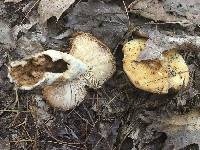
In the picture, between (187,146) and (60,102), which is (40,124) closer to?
(60,102)

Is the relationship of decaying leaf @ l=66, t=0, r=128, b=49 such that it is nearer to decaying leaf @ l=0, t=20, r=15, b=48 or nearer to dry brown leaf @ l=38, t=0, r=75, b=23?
dry brown leaf @ l=38, t=0, r=75, b=23

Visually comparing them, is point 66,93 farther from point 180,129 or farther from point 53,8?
point 180,129

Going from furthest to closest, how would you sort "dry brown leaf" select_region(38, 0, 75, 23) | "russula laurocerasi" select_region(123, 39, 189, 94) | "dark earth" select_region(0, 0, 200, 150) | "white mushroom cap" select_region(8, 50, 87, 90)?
"dry brown leaf" select_region(38, 0, 75, 23), "dark earth" select_region(0, 0, 200, 150), "russula laurocerasi" select_region(123, 39, 189, 94), "white mushroom cap" select_region(8, 50, 87, 90)

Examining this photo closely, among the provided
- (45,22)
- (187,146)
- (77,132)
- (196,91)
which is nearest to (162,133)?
(187,146)

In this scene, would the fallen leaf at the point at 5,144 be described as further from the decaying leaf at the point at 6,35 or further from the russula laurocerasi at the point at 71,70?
the decaying leaf at the point at 6,35

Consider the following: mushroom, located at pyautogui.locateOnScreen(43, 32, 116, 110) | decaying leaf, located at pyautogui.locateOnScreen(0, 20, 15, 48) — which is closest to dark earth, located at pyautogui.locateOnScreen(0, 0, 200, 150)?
decaying leaf, located at pyautogui.locateOnScreen(0, 20, 15, 48)
